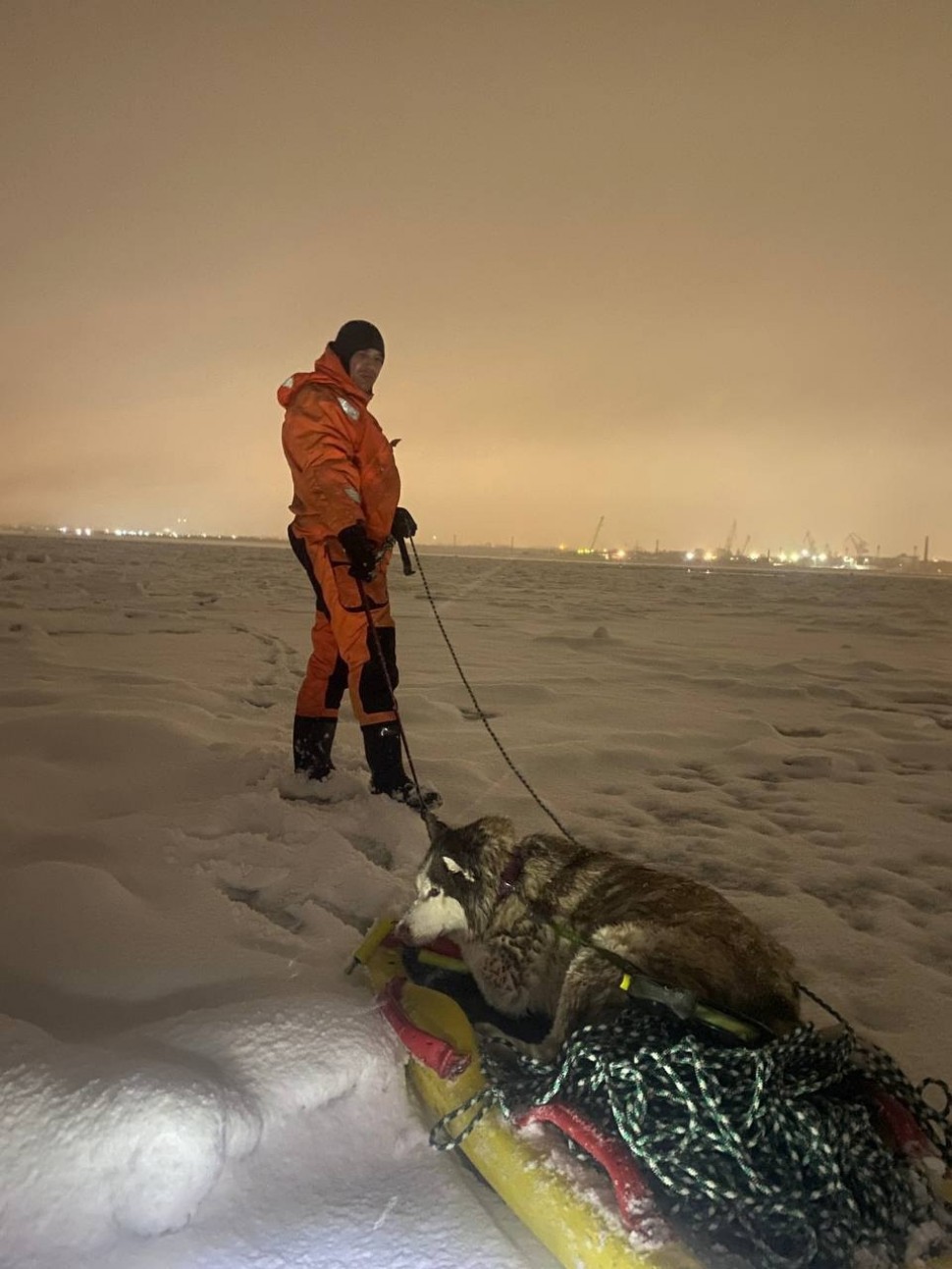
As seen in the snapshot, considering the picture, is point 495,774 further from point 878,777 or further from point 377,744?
point 878,777

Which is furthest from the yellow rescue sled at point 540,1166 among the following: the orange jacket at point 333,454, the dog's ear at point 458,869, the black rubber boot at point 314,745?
the orange jacket at point 333,454

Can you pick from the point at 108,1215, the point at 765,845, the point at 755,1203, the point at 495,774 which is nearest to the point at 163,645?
the point at 495,774

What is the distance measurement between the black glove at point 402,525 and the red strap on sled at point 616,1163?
2.97 m

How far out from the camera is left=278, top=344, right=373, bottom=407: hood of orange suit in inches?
147

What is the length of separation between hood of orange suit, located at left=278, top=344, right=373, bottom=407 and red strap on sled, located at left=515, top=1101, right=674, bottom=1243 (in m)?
3.26

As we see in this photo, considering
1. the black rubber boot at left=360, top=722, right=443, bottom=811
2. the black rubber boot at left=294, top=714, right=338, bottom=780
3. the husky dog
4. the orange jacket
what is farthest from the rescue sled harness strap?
the black rubber boot at left=294, top=714, right=338, bottom=780

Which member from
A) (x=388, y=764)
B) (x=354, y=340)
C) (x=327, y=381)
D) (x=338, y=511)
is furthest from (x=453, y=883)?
(x=354, y=340)

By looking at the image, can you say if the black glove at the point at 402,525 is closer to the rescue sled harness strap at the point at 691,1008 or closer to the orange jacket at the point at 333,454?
the orange jacket at the point at 333,454

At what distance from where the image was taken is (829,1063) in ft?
4.94

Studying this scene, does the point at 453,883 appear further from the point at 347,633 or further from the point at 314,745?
the point at 314,745

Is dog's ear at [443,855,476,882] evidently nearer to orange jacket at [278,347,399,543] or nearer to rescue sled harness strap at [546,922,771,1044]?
rescue sled harness strap at [546,922,771,1044]

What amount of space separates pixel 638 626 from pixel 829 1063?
11454 millimetres

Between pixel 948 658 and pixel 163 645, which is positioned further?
pixel 948 658

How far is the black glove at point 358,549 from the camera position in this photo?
3491 mm
